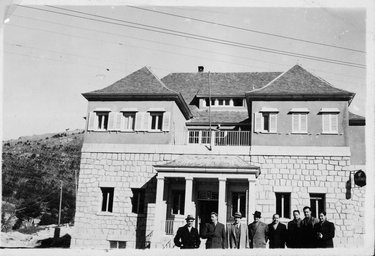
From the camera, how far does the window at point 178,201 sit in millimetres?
21406

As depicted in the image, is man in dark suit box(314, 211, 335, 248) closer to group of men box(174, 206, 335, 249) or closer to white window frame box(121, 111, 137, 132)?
group of men box(174, 206, 335, 249)

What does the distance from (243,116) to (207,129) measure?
8.29ft

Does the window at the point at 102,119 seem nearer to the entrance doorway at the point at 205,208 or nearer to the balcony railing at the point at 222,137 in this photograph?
the balcony railing at the point at 222,137

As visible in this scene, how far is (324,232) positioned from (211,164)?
9.22 m

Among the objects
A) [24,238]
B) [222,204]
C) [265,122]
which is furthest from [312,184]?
[24,238]

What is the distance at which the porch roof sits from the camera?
19.2 meters

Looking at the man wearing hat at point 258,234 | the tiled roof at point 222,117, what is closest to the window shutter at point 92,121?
the tiled roof at point 222,117

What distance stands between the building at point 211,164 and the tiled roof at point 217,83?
15.4 ft

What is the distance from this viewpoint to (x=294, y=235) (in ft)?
35.9

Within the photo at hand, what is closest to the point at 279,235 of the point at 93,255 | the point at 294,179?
the point at 93,255

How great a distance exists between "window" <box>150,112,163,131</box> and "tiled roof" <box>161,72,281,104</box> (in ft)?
17.7

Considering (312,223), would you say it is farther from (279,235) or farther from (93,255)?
(93,255)

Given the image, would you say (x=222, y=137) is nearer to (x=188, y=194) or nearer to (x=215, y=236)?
(x=188, y=194)

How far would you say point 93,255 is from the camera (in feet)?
31.6
